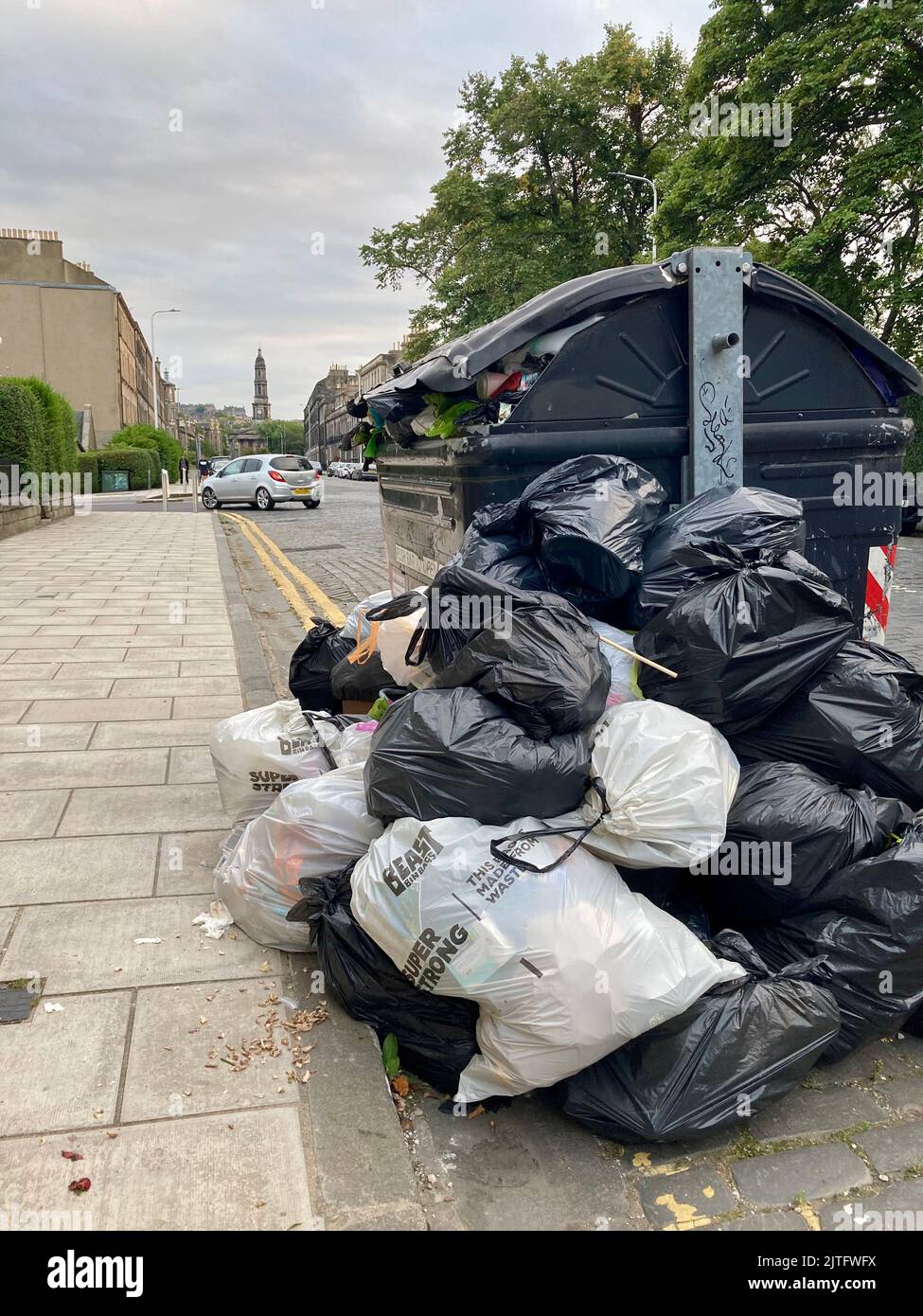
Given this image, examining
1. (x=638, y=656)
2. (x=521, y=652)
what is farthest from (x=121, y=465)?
(x=521, y=652)

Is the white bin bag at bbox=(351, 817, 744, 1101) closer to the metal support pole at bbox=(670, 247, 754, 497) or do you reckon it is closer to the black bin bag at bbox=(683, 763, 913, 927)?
the black bin bag at bbox=(683, 763, 913, 927)

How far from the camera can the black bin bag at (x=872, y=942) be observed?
246 cm

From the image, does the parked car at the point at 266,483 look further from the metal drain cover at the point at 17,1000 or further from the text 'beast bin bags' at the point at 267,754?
the metal drain cover at the point at 17,1000

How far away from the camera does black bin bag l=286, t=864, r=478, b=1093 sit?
2402 millimetres

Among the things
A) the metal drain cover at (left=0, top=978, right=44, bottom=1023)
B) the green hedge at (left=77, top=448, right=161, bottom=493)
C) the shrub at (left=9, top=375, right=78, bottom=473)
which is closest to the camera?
the metal drain cover at (left=0, top=978, right=44, bottom=1023)

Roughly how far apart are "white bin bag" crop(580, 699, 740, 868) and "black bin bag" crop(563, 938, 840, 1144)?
13.9 inches

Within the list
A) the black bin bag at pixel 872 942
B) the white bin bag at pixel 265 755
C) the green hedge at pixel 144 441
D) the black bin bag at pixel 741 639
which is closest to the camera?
the black bin bag at pixel 872 942

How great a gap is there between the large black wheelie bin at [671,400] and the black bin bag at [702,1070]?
5.99ft

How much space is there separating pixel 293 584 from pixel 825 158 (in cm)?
1714

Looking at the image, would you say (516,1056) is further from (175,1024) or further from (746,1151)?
(175,1024)

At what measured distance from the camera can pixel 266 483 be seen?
25016 millimetres
